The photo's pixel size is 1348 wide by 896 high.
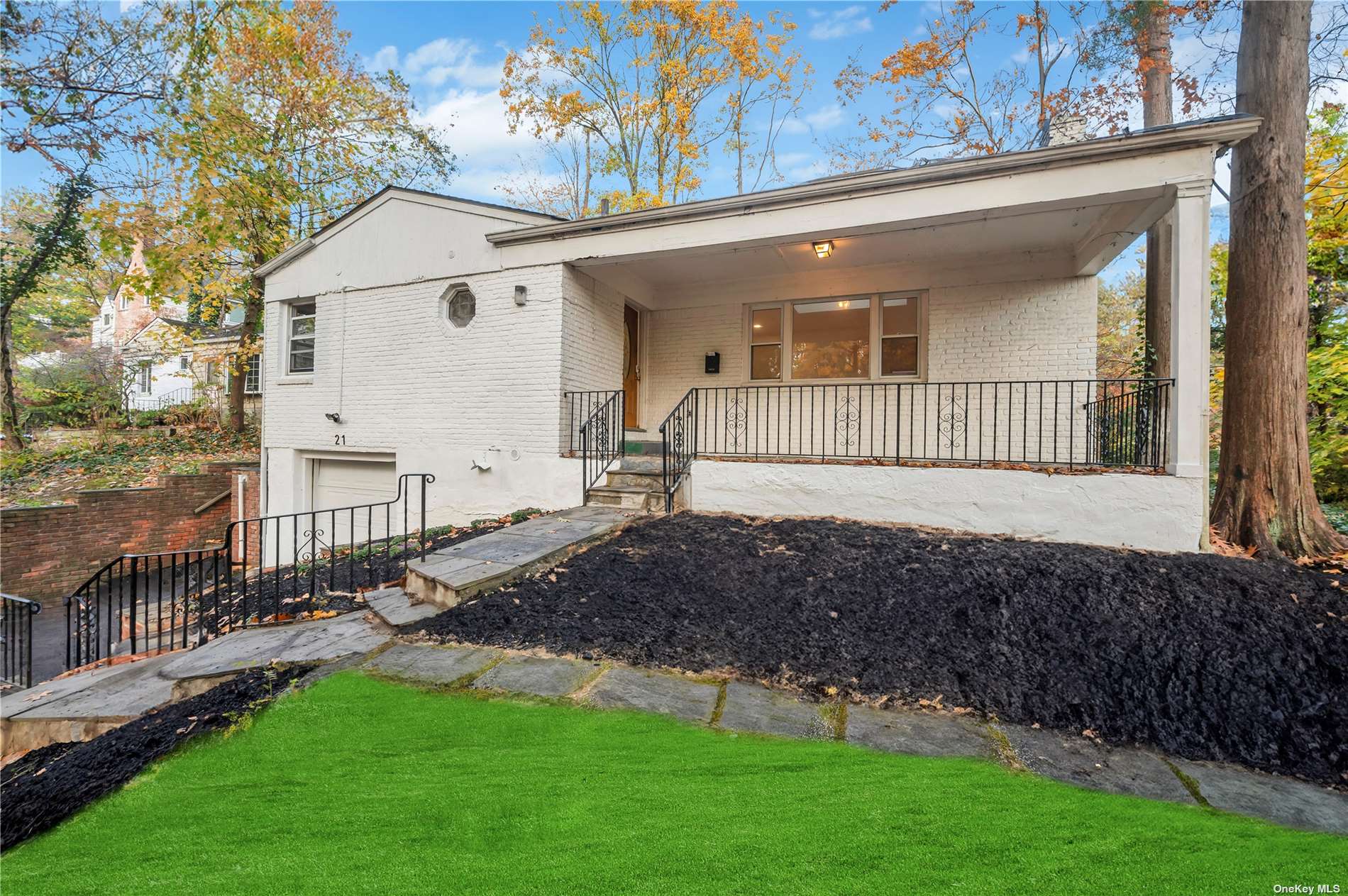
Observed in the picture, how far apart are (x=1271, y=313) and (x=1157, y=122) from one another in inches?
240

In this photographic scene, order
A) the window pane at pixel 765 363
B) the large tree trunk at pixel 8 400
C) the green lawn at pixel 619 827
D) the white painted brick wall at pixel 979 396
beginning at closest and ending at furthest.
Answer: the green lawn at pixel 619 827, the white painted brick wall at pixel 979 396, the window pane at pixel 765 363, the large tree trunk at pixel 8 400

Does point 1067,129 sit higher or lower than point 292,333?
higher

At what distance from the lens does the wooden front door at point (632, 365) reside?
29.5 feet

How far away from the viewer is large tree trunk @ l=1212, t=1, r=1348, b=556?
470 centimetres

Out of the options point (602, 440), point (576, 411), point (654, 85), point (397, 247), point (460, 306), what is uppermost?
point (654, 85)

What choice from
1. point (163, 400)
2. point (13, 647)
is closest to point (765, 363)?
point (13, 647)

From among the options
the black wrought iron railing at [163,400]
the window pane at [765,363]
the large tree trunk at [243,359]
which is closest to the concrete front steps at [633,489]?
the window pane at [765,363]

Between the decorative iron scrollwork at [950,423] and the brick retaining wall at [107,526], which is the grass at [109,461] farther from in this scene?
the decorative iron scrollwork at [950,423]

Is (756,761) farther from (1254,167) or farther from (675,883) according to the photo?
(1254,167)

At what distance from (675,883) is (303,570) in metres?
6.48

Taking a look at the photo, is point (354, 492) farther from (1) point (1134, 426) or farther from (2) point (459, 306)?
(1) point (1134, 426)

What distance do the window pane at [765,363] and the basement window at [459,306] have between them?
4237 mm

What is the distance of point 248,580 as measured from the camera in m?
6.66

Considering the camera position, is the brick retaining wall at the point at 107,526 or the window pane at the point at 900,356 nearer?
the window pane at the point at 900,356
